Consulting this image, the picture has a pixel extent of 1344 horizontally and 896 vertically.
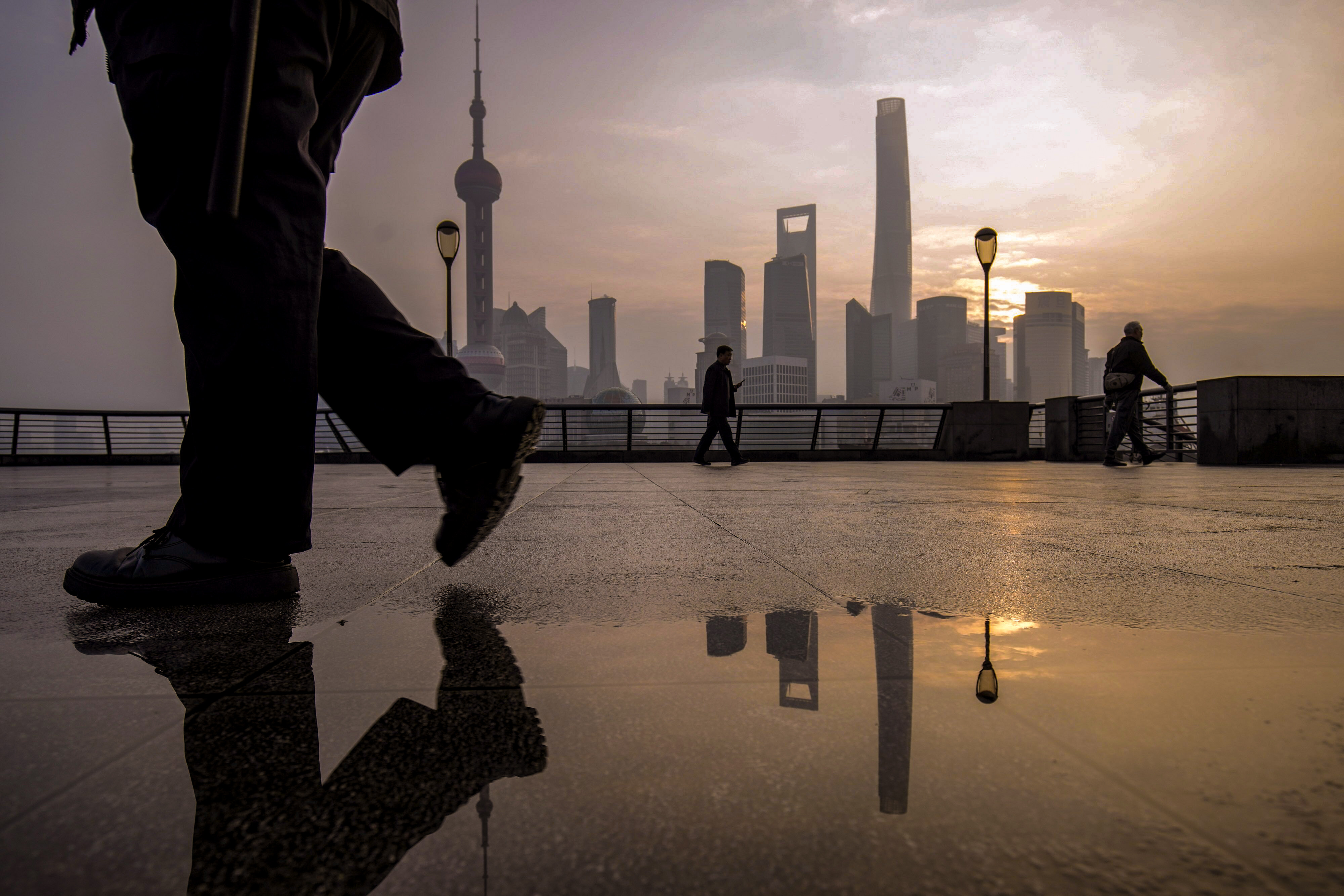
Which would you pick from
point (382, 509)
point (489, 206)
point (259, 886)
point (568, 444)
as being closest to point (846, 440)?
point (568, 444)

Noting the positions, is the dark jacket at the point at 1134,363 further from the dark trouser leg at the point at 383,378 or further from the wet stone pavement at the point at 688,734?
the dark trouser leg at the point at 383,378

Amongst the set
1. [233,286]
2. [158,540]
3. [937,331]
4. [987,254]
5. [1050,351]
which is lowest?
[158,540]

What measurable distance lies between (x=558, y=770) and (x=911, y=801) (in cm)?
31

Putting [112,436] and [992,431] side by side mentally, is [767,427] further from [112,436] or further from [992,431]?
[112,436]

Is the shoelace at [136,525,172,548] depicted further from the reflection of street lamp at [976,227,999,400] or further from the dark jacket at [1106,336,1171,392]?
the reflection of street lamp at [976,227,999,400]

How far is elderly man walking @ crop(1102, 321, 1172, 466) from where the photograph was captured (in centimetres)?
959

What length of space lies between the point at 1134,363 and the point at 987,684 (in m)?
10.4

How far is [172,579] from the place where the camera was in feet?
4.82

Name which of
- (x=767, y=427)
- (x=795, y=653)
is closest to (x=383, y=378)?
(x=795, y=653)

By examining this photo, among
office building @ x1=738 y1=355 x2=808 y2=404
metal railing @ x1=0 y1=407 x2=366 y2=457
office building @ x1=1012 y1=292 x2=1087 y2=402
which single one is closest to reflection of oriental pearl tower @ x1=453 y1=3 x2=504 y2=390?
office building @ x1=738 y1=355 x2=808 y2=404

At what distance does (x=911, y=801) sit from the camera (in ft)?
2.01

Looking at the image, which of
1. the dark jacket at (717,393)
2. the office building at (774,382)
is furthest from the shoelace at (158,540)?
the office building at (774,382)

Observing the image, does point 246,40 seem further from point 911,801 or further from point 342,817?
point 911,801

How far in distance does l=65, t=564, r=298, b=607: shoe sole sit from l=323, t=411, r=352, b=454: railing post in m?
13.7
